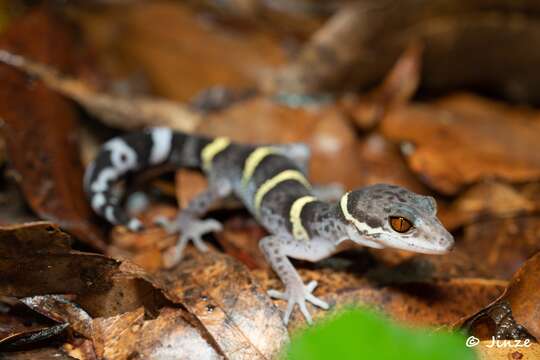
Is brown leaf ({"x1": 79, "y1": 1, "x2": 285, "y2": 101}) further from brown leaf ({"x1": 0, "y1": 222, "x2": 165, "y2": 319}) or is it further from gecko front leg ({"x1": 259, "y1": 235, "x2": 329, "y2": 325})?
brown leaf ({"x1": 0, "y1": 222, "x2": 165, "y2": 319})

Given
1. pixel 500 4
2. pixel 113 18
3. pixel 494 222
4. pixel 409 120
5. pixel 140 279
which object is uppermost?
pixel 113 18

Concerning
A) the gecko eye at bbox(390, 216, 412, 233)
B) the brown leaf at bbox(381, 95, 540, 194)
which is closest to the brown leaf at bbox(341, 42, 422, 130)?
the brown leaf at bbox(381, 95, 540, 194)

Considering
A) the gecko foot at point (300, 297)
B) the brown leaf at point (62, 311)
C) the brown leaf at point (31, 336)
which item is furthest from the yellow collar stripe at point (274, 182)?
the brown leaf at point (31, 336)

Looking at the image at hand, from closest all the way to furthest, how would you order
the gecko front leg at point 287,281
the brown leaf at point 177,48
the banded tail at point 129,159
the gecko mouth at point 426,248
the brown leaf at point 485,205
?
the gecko mouth at point 426,248 < the gecko front leg at point 287,281 < the banded tail at point 129,159 < the brown leaf at point 485,205 < the brown leaf at point 177,48

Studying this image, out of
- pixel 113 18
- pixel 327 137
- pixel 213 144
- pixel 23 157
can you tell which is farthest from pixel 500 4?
pixel 23 157

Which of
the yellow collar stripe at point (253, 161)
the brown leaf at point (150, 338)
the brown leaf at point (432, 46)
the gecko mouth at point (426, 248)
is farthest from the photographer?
the brown leaf at point (432, 46)

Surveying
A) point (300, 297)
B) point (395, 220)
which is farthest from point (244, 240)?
point (395, 220)

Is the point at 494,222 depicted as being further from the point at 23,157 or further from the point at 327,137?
the point at 23,157

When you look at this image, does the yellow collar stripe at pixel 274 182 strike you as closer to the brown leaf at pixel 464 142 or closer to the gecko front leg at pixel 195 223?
the gecko front leg at pixel 195 223

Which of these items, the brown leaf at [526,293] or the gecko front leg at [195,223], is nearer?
the brown leaf at [526,293]
